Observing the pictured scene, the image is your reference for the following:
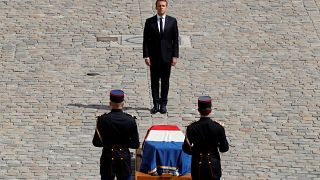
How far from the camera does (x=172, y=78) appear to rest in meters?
19.7

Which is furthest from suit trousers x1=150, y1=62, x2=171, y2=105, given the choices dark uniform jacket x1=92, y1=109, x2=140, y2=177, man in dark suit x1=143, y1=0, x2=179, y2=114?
dark uniform jacket x1=92, y1=109, x2=140, y2=177

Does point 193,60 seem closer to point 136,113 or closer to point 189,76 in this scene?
point 189,76

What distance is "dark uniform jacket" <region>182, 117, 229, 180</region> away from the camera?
43.4 ft

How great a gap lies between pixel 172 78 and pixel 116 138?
621 centimetres

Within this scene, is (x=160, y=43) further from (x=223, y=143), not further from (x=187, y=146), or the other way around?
(x=223, y=143)

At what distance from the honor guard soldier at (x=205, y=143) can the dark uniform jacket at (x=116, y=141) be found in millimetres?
751

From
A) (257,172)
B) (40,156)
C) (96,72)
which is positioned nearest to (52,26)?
(96,72)

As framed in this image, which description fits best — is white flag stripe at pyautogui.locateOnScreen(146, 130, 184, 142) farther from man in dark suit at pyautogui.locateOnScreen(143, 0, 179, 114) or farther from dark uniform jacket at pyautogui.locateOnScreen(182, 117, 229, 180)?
man in dark suit at pyautogui.locateOnScreen(143, 0, 179, 114)

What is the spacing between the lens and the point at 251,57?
68.1ft

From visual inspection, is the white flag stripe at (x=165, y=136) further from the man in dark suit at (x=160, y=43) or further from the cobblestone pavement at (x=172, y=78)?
the man in dark suit at (x=160, y=43)

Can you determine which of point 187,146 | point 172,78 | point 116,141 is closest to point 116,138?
point 116,141

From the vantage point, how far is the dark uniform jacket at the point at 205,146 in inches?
521

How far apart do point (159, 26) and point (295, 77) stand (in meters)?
3.33

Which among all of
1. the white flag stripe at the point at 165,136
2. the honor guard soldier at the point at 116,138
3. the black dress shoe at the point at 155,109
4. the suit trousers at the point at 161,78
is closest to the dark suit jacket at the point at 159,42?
the suit trousers at the point at 161,78
